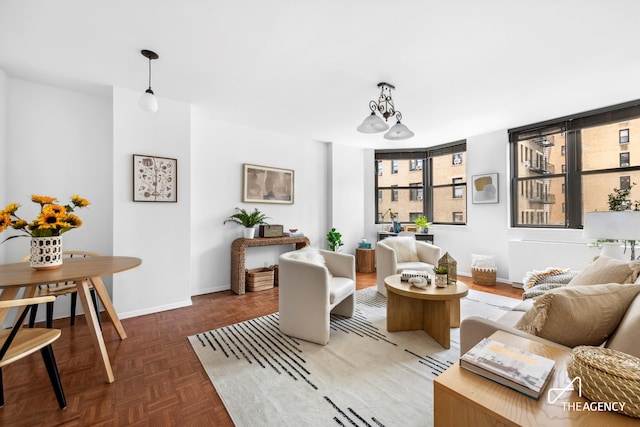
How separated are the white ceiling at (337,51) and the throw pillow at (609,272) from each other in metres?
1.70

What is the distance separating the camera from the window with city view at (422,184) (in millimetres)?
5172

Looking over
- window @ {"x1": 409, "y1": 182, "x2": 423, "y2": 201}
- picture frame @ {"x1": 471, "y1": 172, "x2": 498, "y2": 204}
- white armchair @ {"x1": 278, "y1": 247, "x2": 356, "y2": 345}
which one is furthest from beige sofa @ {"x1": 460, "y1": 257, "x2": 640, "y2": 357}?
window @ {"x1": 409, "y1": 182, "x2": 423, "y2": 201}

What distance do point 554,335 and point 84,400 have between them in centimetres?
260

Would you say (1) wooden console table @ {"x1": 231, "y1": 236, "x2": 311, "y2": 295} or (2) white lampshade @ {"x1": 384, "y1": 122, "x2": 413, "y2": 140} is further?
(1) wooden console table @ {"x1": 231, "y1": 236, "x2": 311, "y2": 295}

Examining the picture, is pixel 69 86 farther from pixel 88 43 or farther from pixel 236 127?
pixel 236 127

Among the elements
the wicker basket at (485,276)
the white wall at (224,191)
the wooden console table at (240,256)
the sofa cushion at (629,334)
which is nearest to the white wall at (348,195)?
the white wall at (224,191)

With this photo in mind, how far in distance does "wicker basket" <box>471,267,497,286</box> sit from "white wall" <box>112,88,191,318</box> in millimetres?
4293

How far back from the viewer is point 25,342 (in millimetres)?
1485

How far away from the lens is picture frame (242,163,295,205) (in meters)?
4.29

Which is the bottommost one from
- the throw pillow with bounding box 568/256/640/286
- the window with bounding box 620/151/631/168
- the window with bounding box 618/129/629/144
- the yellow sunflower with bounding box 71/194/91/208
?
the throw pillow with bounding box 568/256/640/286

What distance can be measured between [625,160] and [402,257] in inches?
122

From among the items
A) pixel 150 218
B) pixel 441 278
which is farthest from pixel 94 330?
pixel 441 278

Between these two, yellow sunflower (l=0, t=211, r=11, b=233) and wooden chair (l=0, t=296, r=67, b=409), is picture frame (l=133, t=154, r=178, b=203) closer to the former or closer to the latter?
yellow sunflower (l=0, t=211, r=11, b=233)

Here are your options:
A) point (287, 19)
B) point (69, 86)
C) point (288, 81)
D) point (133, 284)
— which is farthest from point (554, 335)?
point (69, 86)
